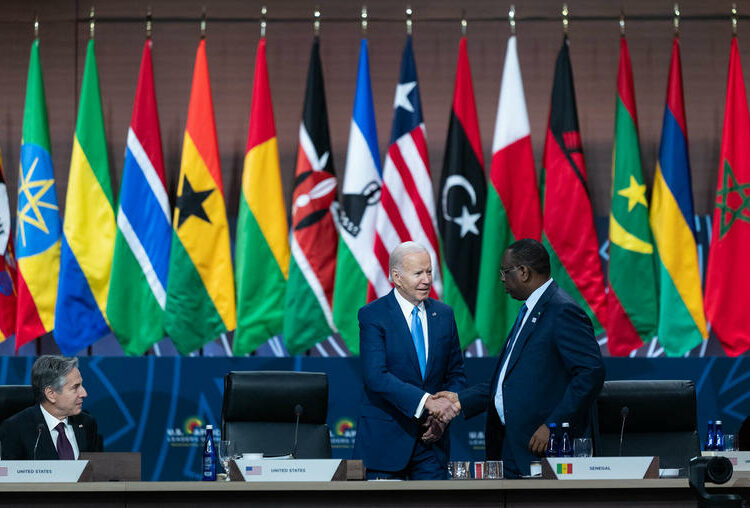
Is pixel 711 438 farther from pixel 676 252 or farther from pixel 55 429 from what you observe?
pixel 55 429

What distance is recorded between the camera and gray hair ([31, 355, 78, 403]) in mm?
4262

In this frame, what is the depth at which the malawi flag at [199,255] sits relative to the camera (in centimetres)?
596

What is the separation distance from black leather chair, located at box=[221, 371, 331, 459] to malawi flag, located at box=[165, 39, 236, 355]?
1.63 metres

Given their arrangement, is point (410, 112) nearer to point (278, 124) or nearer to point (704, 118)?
point (278, 124)

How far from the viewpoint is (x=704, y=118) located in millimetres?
6762

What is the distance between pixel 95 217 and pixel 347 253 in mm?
1470

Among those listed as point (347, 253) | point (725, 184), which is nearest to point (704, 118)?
point (725, 184)

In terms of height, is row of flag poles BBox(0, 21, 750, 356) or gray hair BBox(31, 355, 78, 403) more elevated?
row of flag poles BBox(0, 21, 750, 356)

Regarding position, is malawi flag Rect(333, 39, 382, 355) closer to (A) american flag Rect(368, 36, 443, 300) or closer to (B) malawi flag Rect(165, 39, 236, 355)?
(A) american flag Rect(368, 36, 443, 300)

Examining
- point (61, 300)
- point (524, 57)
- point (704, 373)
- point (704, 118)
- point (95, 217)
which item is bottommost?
point (704, 373)

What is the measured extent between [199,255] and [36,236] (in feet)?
3.08

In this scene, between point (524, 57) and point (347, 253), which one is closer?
point (347, 253)

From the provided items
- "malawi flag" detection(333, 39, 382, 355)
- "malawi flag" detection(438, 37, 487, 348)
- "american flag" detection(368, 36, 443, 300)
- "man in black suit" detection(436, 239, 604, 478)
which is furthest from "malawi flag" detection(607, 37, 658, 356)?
"man in black suit" detection(436, 239, 604, 478)

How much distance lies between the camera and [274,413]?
4410mm
